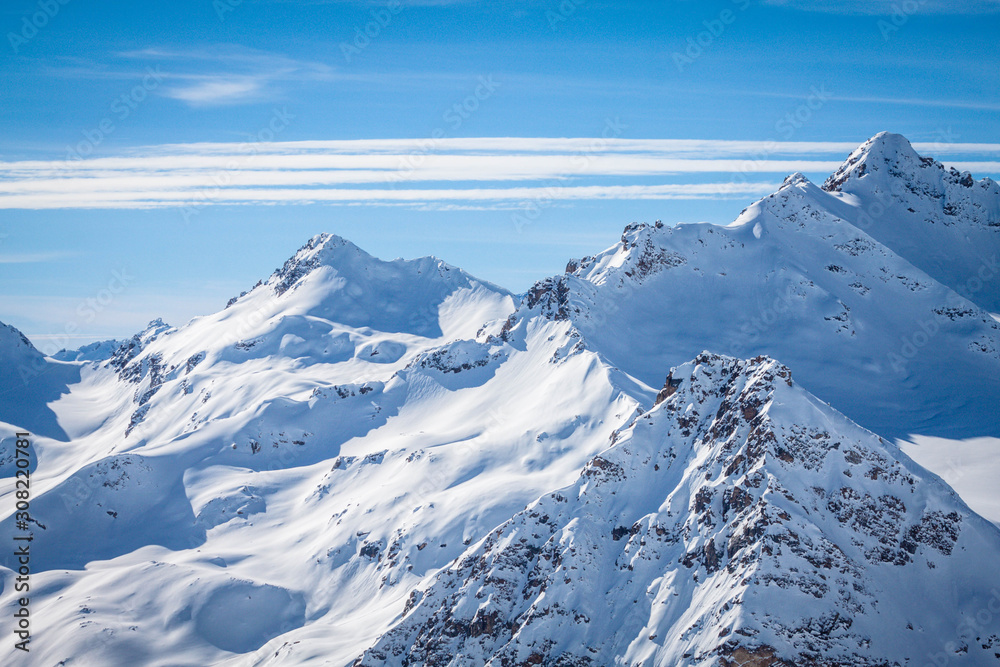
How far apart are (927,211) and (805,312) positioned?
4686cm

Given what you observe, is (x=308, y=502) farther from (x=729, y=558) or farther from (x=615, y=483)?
(x=729, y=558)

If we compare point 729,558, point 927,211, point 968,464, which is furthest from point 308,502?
point 927,211

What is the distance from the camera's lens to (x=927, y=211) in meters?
159

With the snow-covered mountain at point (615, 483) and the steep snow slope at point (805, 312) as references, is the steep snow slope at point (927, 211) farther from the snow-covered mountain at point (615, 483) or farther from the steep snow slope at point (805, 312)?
the steep snow slope at point (805, 312)

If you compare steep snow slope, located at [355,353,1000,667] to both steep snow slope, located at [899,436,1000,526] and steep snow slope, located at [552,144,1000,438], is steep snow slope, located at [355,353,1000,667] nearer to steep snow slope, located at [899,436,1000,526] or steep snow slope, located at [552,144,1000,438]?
steep snow slope, located at [899,436,1000,526]

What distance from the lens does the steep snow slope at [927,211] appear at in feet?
497

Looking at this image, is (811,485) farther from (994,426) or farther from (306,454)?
(306,454)

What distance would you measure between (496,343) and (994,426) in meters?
84.0

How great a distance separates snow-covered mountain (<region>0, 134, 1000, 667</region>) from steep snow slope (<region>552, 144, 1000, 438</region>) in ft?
1.56

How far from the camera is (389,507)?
123750mm

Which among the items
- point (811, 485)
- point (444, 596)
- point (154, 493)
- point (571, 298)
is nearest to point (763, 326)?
point (571, 298)

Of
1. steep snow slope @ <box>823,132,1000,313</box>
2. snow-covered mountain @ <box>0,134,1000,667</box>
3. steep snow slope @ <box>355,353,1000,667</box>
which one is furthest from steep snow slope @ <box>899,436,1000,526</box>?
steep snow slope @ <box>823,132,1000,313</box>

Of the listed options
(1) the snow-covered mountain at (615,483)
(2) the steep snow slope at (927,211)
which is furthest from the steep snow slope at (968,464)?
(2) the steep snow slope at (927,211)

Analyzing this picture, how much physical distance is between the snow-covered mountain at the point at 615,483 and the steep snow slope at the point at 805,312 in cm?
48
